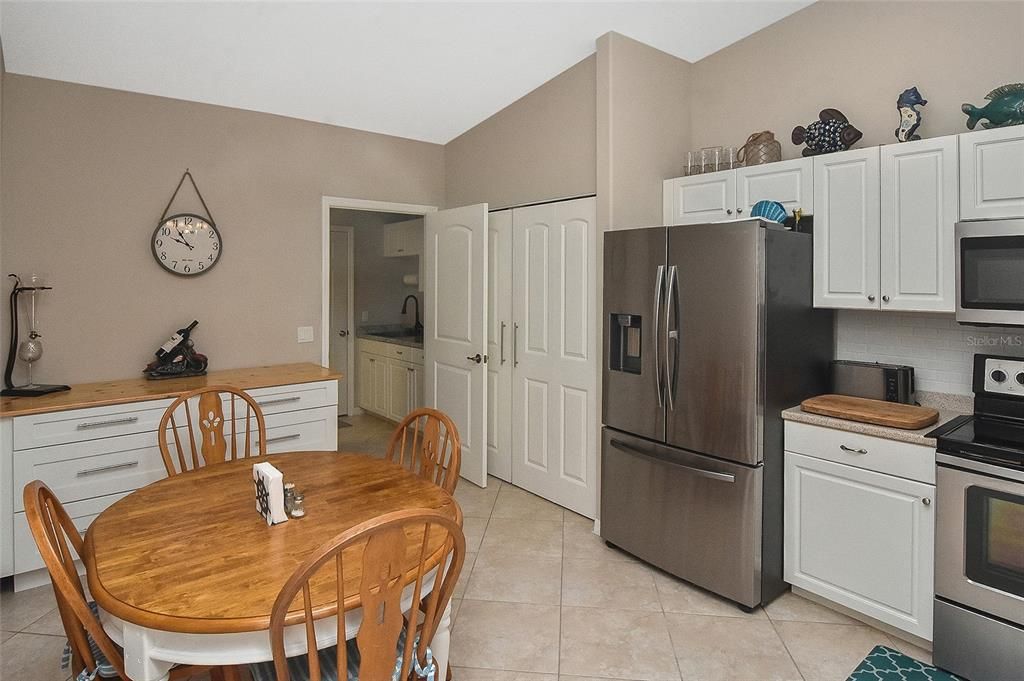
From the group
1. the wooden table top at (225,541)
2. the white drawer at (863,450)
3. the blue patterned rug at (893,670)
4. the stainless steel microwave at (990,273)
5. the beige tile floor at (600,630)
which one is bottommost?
the blue patterned rug at (893,670)

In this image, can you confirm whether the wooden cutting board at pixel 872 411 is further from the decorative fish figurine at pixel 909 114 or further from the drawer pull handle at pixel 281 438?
the drawer pull handle at pixel 281 438

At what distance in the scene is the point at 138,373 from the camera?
3.39 metres

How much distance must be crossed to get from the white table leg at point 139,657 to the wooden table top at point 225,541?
7cm

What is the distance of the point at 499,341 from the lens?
4176 millimetres

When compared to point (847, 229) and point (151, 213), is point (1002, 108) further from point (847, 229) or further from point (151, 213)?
point (151, 213)

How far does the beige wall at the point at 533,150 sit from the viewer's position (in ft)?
11.5

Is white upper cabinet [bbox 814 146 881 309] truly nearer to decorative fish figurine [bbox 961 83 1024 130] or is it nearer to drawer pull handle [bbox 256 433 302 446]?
decorative fish figurine [bbox 961 83 1024 130]

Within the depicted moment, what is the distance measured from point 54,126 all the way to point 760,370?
3.82 m

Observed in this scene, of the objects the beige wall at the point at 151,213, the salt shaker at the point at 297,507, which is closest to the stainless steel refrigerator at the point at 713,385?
the salt shaker at the point at 297,507

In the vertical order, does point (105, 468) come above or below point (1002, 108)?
below

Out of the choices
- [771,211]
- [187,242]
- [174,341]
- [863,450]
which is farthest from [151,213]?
[863,450]

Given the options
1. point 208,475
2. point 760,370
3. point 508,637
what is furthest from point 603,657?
point 208,475

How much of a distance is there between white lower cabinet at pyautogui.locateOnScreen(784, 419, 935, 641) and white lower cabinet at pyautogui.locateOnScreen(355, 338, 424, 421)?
3407 mm

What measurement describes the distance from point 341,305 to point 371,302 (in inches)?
14.2
